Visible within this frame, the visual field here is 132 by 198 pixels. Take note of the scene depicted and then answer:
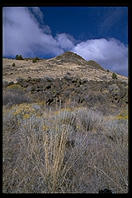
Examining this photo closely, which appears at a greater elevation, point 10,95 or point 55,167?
point 10,95

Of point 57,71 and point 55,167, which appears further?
point 57,71

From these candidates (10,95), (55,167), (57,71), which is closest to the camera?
(55,167)

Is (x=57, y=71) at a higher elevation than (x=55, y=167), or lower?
higher

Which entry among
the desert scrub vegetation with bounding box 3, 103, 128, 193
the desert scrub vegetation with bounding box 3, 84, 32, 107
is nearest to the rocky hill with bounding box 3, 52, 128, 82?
the desert scrub vegetation with bounding box 3, 84, 32, 107

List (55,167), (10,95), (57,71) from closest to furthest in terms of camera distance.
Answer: (55,167)
(10,95)
(57,71)

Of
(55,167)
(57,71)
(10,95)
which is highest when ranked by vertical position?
(57,71)

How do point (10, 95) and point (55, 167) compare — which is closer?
point (55, 167)

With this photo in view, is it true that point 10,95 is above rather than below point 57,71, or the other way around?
below

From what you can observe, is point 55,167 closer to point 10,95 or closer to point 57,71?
point 10,95

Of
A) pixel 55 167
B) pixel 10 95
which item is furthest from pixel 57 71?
pixel 55 167

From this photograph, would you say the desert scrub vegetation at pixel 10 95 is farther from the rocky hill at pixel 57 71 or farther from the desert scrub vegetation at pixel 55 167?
the rocky hill at pixel 57 71

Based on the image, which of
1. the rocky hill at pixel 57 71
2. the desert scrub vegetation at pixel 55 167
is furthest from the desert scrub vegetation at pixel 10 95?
the rocky hill at pixel 57 71

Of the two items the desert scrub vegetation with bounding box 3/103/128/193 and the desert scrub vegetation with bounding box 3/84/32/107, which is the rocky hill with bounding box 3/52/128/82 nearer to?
the desert scrub vegetation with bounding box 3/84/32/107
